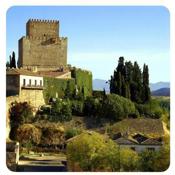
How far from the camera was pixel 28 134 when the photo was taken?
1140cm

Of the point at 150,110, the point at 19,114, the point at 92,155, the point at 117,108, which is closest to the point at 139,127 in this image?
the point at 117,108

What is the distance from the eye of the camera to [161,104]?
13.1 meters

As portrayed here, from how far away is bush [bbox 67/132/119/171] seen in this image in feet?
29.0

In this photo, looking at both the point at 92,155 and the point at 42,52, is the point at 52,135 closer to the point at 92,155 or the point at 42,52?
the point at 92,155

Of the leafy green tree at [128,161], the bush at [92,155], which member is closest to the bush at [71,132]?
the bush at [92,155]

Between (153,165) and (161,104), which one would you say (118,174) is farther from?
(161,104)

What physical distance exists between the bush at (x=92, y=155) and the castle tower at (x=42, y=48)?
4715 millimetres

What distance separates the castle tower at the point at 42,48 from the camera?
47.4 feet

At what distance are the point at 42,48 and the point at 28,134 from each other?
11.8ft

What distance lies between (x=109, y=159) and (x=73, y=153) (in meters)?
0.95

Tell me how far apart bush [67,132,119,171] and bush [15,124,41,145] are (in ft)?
4.90

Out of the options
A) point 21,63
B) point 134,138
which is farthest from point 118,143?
point 21,63

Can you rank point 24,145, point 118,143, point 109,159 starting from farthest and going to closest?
point 24,145
point 118,143
point 109,159

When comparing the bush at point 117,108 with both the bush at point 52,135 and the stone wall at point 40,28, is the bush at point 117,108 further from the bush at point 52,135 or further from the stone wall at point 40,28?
the stone wall at point 40,28
